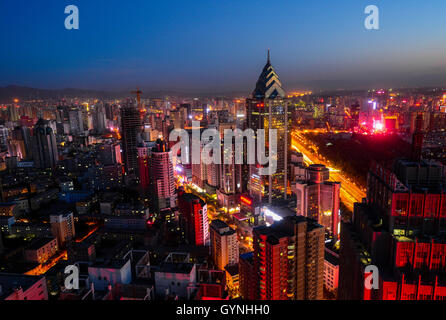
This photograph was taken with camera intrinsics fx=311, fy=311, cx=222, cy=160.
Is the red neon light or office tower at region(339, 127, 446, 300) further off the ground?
office tower at region(339, 127, 446, 300)

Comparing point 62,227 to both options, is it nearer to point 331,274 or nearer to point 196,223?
point 196,223

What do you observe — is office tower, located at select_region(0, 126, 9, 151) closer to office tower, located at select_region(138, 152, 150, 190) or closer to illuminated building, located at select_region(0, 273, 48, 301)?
office tower, located at select_region(138, 152, 150, 190)

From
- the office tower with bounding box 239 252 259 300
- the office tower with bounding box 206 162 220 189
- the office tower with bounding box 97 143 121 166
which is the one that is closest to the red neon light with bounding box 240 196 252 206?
the office tower with bounding box 206 162 220 189

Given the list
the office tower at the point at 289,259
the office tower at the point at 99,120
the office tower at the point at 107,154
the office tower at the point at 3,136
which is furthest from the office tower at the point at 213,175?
the office tower at the point at 99,120

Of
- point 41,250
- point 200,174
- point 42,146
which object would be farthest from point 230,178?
point 42,146

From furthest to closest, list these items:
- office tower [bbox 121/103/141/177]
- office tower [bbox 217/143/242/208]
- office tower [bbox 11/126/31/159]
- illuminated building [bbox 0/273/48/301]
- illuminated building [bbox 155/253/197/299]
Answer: office tower [bbox 11/126/31/159] → office tower [bbox 121/103/141/177] → office tower [bbox 217/143/242/208] → illuminated building [bbox 0/273/48/301] → illuminated building [bbox 155/253/197/299]
